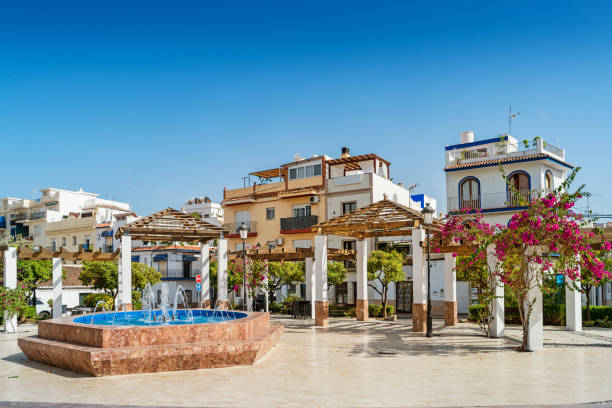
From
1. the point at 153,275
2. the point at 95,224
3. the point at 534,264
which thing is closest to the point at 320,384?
the point at 534,264

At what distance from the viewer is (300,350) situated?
529 inches

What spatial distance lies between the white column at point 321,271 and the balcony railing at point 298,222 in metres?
17.4

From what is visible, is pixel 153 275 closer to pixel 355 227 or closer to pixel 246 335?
pixel 355 227

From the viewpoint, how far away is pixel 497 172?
105 ft

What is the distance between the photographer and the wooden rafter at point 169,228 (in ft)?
62.7

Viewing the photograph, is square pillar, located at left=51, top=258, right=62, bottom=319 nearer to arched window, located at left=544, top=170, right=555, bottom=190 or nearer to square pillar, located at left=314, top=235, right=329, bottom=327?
square pillar, located at left=314, top=235, right=329, bottom=327

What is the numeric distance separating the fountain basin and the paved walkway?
23cm

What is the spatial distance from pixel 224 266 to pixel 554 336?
467 inches

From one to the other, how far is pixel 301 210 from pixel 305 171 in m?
2.99

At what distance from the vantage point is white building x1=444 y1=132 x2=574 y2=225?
31.1 metres

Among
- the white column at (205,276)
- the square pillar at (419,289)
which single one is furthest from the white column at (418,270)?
the white column at (205,276)

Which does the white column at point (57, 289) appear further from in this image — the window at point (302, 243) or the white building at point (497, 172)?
the white building at point (497, 172)

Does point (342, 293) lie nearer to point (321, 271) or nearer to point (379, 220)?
point (321, 271)

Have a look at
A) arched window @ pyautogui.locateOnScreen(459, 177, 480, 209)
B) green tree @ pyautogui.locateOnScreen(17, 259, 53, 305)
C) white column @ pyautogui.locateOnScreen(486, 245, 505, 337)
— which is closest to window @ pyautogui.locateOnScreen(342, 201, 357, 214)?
arched window @ pyautogui.locateOnScreen(459, 177, 480, 209)
